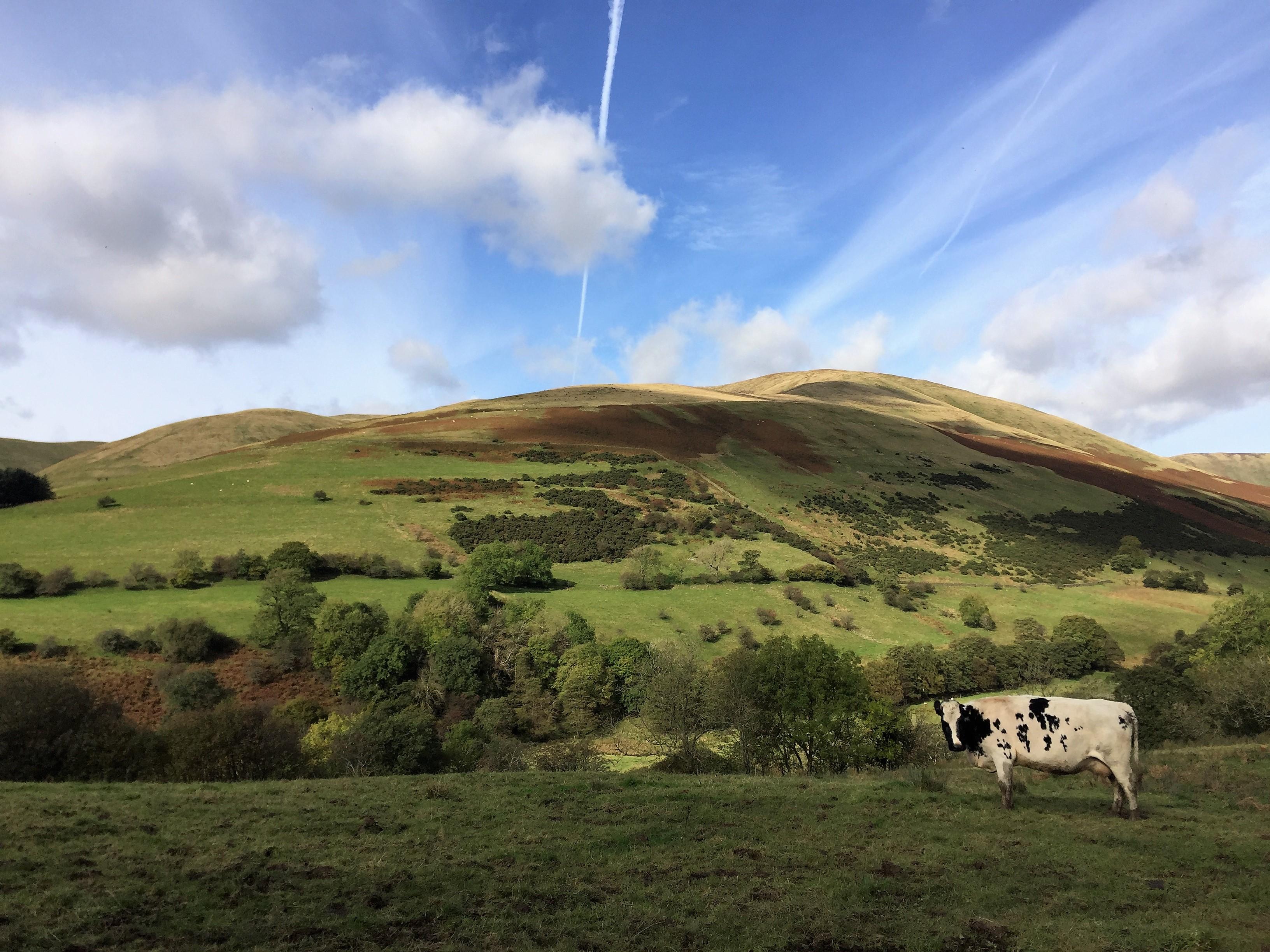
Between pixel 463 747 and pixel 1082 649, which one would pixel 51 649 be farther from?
pixel 1082 649

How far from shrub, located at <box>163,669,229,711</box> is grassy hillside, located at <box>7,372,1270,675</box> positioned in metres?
8.10

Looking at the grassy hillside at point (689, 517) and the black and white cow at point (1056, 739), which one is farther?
the grassy hillside at point (689, 517)

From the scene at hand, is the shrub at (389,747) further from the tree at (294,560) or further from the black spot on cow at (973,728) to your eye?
the tree at (294,560)

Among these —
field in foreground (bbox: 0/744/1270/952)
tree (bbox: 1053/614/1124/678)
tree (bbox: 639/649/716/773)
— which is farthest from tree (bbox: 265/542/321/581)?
tree (bbox: 1053/614/1124/678)

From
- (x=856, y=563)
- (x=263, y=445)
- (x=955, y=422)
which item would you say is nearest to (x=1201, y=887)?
(x=856, y=563)

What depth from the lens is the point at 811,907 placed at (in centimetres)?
906

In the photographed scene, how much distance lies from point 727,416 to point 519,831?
121 meters

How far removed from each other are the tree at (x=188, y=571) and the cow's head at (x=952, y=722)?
56.2m

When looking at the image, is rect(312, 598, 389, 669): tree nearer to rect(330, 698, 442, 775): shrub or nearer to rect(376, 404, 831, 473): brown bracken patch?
rect(330, 698, 442, 775): shrub

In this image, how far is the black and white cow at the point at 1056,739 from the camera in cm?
1348

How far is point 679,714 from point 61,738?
77.6ft

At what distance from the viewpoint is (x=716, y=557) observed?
6875cm

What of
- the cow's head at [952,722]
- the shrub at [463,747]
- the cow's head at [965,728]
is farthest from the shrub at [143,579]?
the cow's head at [965,728]

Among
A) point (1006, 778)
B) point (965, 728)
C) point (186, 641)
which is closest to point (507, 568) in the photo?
point (186, 641)
